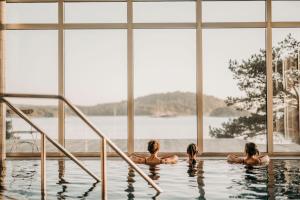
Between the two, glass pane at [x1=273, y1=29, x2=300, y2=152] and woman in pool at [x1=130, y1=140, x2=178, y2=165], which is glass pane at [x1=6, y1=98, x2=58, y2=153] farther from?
glass pane at [x1=273, y1=29, x2=300, y2=152]

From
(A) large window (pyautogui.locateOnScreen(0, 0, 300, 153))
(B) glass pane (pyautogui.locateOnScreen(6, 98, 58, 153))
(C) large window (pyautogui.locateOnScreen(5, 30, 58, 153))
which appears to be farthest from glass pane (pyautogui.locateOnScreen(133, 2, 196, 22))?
(B) glass pane (pyautogui.locateOnScreen(6, 98, 58, 153))

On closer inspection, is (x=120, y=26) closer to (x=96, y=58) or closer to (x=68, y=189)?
(x=96, y=58)

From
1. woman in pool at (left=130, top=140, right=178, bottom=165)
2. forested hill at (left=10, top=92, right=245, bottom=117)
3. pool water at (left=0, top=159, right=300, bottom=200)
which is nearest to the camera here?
pool water at (left=0, top=159, right=300, bottom=200)

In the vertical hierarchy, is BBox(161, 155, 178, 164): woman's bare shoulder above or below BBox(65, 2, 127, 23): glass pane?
below

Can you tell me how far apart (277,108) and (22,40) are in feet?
17.5

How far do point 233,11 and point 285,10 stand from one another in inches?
40.5

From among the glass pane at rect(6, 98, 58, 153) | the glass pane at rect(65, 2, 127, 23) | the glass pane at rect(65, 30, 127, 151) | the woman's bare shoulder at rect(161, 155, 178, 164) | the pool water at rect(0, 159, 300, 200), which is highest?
the glass pane at rect(65, 2, 127, 23)

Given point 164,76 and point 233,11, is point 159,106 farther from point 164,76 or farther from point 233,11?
point 233,11

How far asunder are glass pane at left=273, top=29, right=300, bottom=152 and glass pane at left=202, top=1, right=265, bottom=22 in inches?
20.7

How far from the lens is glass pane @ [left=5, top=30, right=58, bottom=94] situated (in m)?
9.02

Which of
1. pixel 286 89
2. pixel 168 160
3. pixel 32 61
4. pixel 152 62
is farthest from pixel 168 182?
pixel 32 61

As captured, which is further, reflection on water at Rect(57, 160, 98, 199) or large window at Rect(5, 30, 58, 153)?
large window at Rect(5, 30, 58, 153)

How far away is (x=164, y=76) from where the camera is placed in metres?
9.55

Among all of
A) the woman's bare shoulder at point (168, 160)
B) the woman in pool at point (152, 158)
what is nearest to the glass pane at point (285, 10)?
the woman's bare shoulder at point (168, 160)
